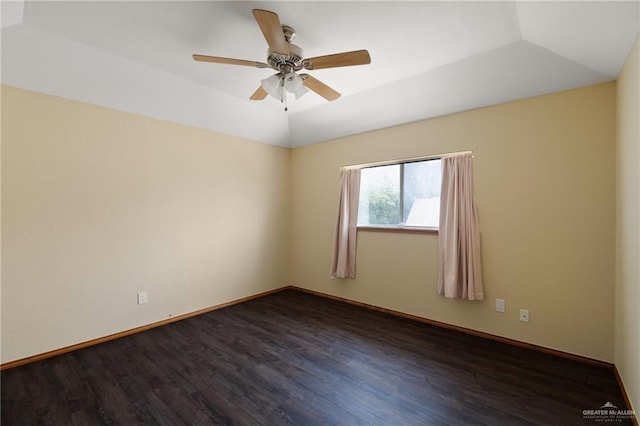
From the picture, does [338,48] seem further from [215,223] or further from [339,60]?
[215,223]

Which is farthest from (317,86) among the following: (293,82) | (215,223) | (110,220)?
(110,220)

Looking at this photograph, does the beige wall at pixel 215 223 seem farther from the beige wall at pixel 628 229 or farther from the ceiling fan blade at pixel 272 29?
the ceiling fan blade at pixel 272 29

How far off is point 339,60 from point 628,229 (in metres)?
Answer: 2.21

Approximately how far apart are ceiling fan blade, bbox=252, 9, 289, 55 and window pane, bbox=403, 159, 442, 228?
2.11 meters

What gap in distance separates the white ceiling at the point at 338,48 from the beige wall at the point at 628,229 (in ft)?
0.92

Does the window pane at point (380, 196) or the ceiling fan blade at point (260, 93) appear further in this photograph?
the window pane at point (380, 196)

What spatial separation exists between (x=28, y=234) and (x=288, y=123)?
3.02 m

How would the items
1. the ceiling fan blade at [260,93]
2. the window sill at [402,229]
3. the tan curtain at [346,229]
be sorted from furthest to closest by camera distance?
the tan curtain at [346,229] < the window sill at [402,229] < the ceiling fan blade at [260,93]

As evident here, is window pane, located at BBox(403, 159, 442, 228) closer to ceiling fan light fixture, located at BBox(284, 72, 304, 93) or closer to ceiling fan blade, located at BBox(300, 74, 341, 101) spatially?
ceiling fan blade, located at BBox(300, 74, 341, 101)

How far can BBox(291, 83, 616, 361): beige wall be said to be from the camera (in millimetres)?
2238

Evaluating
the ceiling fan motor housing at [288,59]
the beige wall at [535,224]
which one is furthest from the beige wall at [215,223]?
the ceiling fan motor housing at [288,59]

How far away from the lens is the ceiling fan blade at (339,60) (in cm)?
180

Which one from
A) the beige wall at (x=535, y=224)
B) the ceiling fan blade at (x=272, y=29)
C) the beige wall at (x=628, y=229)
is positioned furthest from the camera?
the beige wall at (x=535, y=224)

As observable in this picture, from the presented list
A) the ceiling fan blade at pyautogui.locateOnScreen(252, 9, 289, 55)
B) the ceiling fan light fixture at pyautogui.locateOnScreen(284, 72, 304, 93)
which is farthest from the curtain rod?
the ceiling fan blade at pyautogui.locateOnScreen(252, 9, 289, 55)
